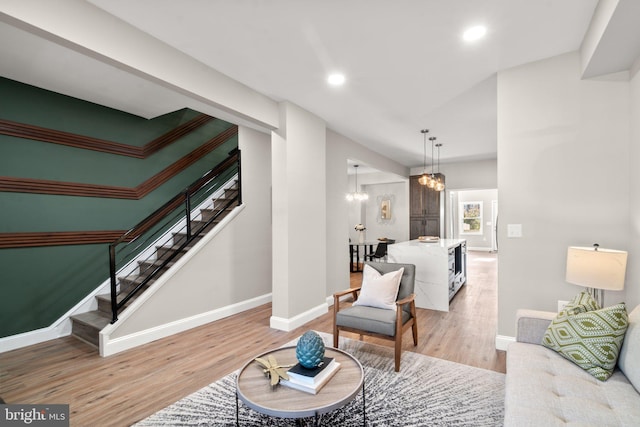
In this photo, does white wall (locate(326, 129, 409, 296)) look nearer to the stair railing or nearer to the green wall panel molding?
the stair railing

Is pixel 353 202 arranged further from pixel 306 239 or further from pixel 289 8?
pixel 289 8

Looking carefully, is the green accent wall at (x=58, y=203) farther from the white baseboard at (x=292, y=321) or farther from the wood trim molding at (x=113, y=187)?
the white baseboard at (x=292, y=321)

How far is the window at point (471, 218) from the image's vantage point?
39.4 feet

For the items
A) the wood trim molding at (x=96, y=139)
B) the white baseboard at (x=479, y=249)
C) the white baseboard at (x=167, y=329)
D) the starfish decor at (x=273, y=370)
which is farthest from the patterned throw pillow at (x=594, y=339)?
the white baseboard at (x=479, y=249)

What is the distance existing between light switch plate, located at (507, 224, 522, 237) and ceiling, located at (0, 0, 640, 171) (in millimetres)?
1533

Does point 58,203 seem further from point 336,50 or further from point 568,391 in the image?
point 568,391

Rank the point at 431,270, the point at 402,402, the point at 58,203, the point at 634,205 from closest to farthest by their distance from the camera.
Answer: the point at 402,402, the point at 634,205, the point at 58,203, the point at 431,270

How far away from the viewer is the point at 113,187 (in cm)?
416

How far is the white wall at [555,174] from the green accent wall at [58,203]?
15.6 ft

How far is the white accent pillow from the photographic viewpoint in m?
2.95

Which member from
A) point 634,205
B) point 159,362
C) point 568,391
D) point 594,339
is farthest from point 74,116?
point 634,205

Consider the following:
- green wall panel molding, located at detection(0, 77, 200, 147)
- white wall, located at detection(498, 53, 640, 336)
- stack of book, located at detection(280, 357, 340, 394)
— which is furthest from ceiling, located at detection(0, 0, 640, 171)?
stack of book, located at detection(280, 357, 340, 394)

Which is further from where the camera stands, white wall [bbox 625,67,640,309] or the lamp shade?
white wall [bbox 625,67,640,309]

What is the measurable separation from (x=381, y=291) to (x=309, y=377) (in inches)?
58.3
